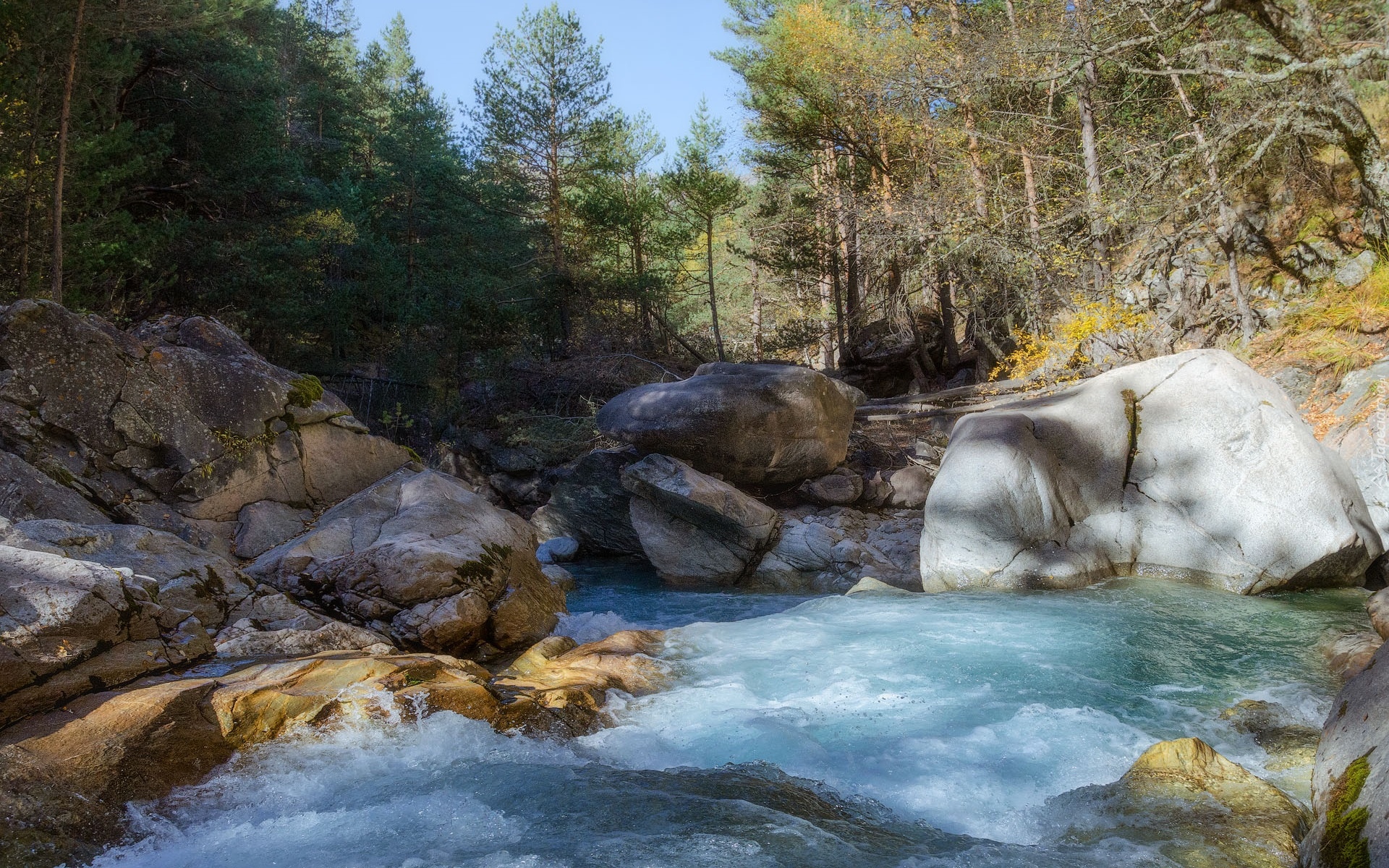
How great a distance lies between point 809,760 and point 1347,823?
2086 millimetres

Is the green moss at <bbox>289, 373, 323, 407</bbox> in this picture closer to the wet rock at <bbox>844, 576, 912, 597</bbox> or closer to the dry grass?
the wet rock at <bbox>844, 576, 912, 597</bbox>

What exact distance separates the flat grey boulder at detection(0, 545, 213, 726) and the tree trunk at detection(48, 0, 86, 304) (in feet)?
24.3

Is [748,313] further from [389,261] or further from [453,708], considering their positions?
[453,708]

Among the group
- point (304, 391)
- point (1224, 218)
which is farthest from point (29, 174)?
point (1224, 218)

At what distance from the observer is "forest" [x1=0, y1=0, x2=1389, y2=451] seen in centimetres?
1037

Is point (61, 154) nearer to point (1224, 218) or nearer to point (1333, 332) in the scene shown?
point (1224, 218)

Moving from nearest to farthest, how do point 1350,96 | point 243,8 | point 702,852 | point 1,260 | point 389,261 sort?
point 702,852 < point 1350,96 < point 1,260 < point 243,8 < point 389,261

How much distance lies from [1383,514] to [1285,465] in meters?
1.11

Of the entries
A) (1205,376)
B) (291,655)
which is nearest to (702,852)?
(291,655)

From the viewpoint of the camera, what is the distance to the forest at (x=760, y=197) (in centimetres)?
1037

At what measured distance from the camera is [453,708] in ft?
13.0

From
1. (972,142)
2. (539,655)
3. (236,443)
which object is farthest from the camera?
(972,142)

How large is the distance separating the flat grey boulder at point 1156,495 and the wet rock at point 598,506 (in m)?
4.72

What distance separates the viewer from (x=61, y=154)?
9.91 m
